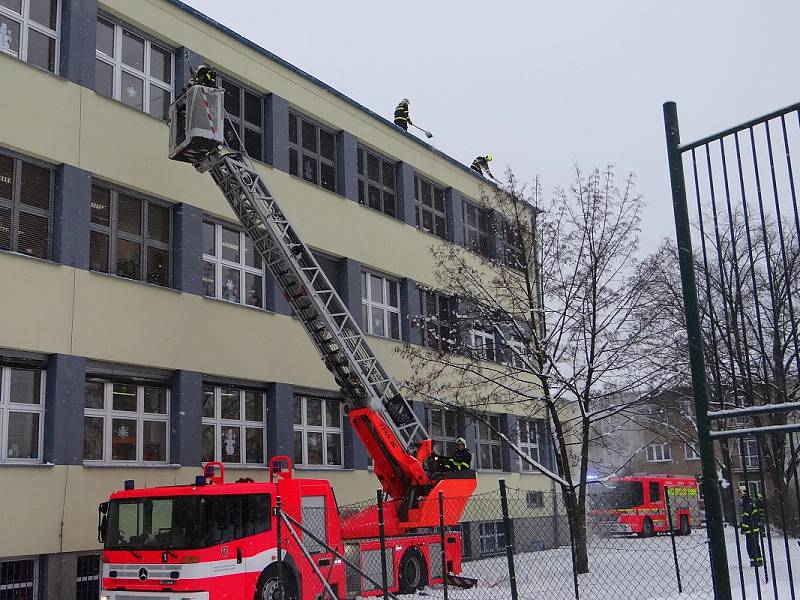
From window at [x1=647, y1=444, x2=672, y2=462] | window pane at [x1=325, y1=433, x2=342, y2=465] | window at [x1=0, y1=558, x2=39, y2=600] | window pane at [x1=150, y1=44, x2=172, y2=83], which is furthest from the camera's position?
window at [x1=647, y1=444, x2=672, y2=462]

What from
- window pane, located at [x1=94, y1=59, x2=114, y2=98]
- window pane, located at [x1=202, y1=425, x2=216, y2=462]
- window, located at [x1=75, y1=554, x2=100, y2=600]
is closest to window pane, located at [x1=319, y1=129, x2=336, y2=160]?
window pane, located at [x1=94, y1=59, x2=114, y2=98]

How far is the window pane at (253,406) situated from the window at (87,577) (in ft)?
15.9

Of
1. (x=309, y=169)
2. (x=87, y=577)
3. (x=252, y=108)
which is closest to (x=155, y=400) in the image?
(x=87, y=577)

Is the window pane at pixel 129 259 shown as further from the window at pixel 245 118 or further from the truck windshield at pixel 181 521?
the truck windshield at pixel 181 521

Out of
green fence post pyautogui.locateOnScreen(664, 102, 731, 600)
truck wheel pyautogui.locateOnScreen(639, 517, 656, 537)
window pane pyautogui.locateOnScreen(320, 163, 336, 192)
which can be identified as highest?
window pane pyautogui.locateOnScreen(320, 163, 336, 192)

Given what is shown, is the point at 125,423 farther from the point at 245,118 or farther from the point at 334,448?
the point at 245,118

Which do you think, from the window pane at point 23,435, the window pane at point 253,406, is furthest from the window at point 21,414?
the window pane at point 253,406

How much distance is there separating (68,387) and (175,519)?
4.45m

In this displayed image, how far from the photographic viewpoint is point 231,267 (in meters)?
19.2

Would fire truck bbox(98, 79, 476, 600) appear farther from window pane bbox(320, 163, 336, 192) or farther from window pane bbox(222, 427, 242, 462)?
window pane bbox(320, 163, 336, 192)

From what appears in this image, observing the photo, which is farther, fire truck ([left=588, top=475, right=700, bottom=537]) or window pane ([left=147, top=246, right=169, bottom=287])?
fire truck ([left=588, top=475, right=700, bottom=537])

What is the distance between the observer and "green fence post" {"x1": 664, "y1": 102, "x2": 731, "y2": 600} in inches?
209

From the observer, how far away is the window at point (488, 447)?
27500 millimetres

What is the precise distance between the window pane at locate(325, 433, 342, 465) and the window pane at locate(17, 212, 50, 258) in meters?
8.58
